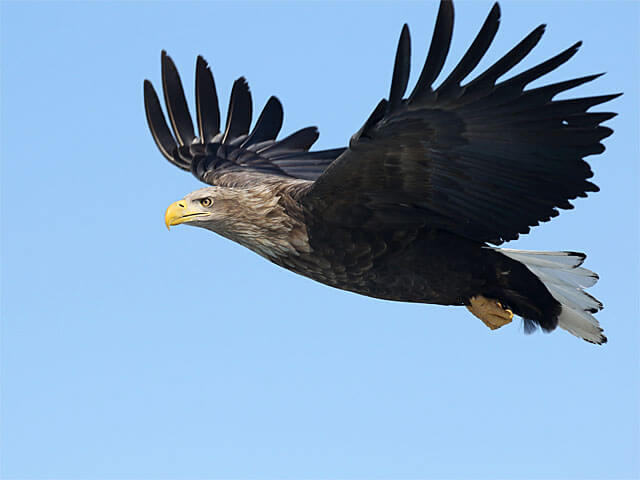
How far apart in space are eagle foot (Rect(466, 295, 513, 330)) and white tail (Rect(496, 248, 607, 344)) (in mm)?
381

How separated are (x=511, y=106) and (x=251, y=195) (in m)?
1.63

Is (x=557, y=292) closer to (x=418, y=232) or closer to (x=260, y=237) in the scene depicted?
(x=418, y=232)

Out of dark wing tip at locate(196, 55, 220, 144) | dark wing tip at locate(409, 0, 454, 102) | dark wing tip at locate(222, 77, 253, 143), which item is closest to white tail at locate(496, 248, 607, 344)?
dark wing tip at locate(409, 0, 454, 102)

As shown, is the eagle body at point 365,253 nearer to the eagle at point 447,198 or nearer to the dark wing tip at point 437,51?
the eagle at point 447,198

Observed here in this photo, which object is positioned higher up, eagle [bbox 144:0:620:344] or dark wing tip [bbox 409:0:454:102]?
dark wing tip [bbox 409:0:454:102]

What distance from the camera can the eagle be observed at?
4742 mm

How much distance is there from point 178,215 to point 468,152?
171 cm

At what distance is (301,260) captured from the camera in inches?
222

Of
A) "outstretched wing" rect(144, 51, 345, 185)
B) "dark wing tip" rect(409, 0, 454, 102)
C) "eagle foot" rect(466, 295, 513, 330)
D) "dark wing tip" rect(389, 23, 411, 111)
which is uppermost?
"outstretched wing" rect(144, 51, 345, 185)

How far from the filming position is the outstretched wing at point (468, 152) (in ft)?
Result: 15.3

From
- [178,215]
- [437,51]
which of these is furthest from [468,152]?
[178,215]

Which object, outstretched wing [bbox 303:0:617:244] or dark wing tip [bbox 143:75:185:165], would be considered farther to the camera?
dark wing tip [bbox 143:75:185:165]

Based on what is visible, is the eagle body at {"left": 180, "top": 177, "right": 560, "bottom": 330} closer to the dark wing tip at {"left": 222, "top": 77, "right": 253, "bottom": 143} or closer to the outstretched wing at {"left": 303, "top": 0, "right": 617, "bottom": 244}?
the outstretched wing at {"left": 303, "top": 0, "right": 617, "bottom": 244}

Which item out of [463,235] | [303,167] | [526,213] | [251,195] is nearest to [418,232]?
[463,235]
